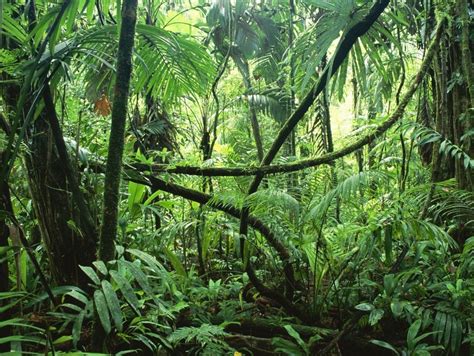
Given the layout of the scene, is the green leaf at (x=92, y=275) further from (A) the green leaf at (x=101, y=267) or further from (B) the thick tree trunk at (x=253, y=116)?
(B) the thick tree trunk at (x=253, y=116)

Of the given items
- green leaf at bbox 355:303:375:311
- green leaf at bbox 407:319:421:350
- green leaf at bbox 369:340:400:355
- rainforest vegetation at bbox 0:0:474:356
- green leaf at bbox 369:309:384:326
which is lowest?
green leaf at bbox 369:340:400:355

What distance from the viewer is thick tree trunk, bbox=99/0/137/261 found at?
1.24 metres

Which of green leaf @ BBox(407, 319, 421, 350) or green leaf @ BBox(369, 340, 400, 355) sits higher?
green leaf @ BBox(407, 319, 421, 350)

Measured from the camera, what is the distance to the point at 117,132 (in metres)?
1.24

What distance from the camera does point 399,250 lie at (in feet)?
9.99

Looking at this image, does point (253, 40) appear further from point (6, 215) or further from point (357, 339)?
point (6, 215)

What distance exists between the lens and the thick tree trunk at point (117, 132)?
124 cm

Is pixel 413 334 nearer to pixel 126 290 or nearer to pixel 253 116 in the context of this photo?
pixel 126 290

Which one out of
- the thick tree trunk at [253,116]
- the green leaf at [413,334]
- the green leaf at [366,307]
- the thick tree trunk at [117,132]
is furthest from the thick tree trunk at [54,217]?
the thick tree trunk at [253,116]

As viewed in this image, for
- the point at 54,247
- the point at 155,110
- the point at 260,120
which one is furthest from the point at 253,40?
the point at 54,247

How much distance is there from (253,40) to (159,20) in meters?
0.97

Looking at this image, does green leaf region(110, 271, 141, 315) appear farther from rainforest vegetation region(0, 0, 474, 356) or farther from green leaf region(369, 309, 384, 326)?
green leaf region(369, 309, 384, 326)

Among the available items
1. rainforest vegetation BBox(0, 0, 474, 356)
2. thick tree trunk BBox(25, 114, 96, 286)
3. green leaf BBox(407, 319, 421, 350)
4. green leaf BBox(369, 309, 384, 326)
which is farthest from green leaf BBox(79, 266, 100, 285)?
green leaf BBox(407, 319, 421, 350)

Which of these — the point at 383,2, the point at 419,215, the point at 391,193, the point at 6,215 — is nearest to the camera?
the point at 6,215
